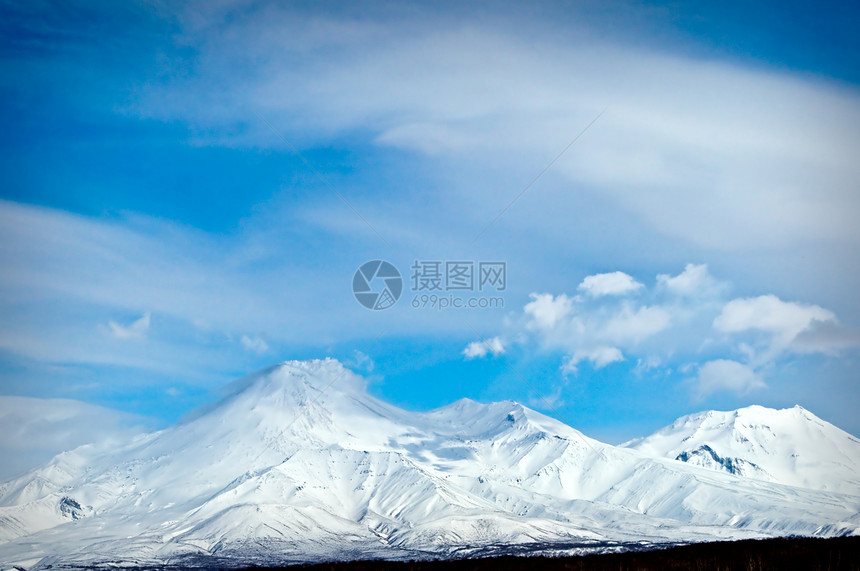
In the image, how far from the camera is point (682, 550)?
155 ft

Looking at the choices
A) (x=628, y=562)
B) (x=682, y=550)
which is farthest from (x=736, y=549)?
(x=628, y=562)

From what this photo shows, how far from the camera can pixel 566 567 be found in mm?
40312

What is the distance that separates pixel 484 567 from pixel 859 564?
19.1 m

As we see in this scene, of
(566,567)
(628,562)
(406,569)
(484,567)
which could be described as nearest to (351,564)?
(406,569)

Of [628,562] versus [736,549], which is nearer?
[628,562]

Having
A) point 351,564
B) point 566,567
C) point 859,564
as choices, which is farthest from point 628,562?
point 351,564

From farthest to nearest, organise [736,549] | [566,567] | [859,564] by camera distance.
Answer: [736,549] < [566,567] < [859,564]

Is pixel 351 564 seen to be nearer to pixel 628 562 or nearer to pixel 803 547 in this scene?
Answer: pixel 628 562

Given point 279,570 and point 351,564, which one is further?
point 351,564

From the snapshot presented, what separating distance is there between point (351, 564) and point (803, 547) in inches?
1040

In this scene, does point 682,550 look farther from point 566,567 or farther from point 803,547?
point 566,567

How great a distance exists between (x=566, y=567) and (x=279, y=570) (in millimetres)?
15843

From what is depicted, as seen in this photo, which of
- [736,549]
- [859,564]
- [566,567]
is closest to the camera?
[859,564]

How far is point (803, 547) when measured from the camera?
135 feet
